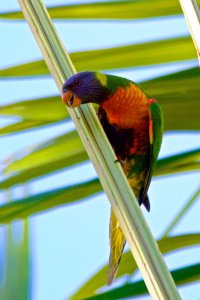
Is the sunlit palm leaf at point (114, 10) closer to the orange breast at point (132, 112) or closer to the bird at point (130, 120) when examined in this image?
the bird at point (130, 120)

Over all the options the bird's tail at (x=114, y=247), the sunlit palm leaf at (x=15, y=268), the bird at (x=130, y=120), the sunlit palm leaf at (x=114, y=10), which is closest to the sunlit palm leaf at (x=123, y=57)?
the sunlit palm leaf at (x=114, y=10)

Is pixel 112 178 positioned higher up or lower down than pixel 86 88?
lower down

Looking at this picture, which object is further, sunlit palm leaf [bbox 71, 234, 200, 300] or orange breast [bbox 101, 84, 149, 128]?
orange breast [bbox 101, 84, 149, 128]

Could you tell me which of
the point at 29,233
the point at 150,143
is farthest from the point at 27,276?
the point at 150,143

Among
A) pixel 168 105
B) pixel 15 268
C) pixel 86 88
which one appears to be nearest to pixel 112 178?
pixel 15 268

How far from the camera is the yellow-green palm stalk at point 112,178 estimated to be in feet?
1.25

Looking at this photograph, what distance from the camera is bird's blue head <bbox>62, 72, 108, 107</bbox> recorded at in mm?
946

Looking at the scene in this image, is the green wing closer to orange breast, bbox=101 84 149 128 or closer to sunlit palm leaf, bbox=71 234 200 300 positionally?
orange breast, bbox=101 84 149 128

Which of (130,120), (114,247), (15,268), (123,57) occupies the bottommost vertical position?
(15,268)

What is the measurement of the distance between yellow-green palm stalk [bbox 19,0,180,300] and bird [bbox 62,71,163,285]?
0.53 metres

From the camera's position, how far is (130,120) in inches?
50.3

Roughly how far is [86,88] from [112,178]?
0.60m

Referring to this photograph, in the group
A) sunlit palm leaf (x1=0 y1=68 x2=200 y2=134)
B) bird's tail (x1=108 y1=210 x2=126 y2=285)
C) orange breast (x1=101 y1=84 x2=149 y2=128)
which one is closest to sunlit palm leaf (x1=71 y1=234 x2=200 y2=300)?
bird's tail (x1=108 y1=210 x2=126 y2=285)

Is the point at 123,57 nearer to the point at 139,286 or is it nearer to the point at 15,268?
the point at 139,286
